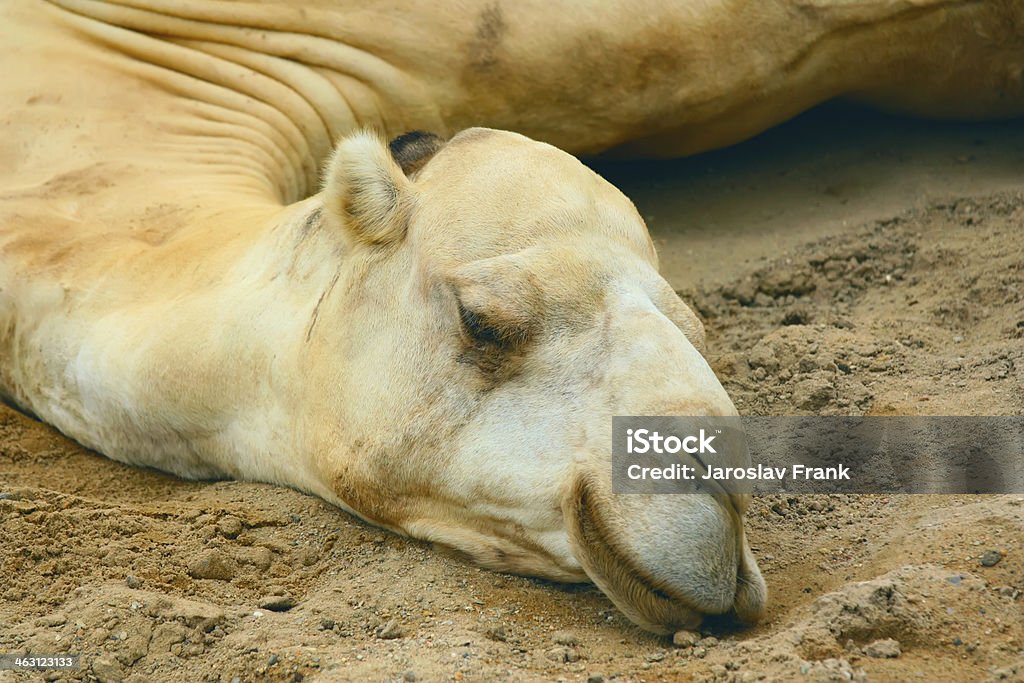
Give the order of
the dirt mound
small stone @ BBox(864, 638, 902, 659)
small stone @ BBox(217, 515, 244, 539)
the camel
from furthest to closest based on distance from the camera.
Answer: small stone @ BBox(217, 515, 244, 539) < the camel < the dirt mound < small stone @ BBox(864, 638, 902, 659)

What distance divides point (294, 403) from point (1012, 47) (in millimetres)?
3639

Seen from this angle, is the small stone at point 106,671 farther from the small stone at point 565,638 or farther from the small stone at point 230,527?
the small stone at point 565,638

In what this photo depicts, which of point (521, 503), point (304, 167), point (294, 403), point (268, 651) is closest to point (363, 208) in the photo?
point (294, 403)

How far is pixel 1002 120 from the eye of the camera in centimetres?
567

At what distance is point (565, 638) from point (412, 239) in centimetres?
105

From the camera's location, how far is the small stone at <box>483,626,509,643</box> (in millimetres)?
2680

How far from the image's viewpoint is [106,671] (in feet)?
8.46

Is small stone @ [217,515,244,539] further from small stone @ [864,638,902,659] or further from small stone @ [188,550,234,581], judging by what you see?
small stone @ [864,638,902,659]

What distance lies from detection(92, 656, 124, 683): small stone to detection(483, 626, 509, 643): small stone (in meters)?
0.75

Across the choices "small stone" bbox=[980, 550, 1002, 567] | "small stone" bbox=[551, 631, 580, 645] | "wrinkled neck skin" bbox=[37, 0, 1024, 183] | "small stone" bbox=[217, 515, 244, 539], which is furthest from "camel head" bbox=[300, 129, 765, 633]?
"wrinkled neck skin" bbox=[37, 0, 1024, 183]

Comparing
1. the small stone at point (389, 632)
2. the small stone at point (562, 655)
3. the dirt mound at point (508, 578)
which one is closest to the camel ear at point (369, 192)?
the dirt mound at point (508, 578)

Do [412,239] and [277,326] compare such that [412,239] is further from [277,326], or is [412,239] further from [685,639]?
[685,639]


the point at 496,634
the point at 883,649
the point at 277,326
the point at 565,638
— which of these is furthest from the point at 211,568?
the point at 883,649

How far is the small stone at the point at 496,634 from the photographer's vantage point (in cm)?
268
